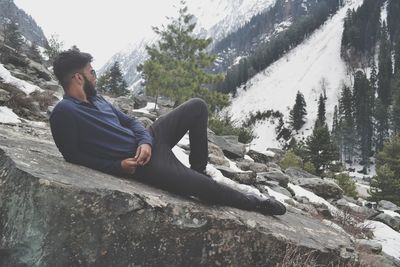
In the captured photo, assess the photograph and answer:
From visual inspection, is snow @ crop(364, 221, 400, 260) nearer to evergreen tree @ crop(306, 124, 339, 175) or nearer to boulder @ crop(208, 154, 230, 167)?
boulder @ crop(208, 154, 230, 167)

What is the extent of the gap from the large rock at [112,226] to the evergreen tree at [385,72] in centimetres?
11655

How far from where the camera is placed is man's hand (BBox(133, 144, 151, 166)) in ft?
13.1

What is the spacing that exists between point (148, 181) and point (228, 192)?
876 millimetres

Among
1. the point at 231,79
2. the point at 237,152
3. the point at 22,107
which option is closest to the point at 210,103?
the point at 237,152

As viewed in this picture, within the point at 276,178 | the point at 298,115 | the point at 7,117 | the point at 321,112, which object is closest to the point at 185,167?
the point at 7,117

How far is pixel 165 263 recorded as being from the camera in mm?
3477

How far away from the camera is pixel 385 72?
118 m

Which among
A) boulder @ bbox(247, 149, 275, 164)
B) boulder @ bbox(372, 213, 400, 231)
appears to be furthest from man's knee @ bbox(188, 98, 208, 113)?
boulder @ bbox(247, 149, 275, 164)

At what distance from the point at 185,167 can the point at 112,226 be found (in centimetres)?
119

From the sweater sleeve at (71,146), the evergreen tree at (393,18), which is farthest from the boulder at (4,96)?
Result: the evergreen tree at (393,18)

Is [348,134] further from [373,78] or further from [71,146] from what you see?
[71,146]

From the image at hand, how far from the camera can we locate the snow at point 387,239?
290 inches

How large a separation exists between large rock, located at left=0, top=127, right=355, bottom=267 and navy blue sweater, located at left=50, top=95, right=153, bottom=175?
0.17 meters

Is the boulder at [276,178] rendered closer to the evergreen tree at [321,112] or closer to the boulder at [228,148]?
the boulder at [228,148]
